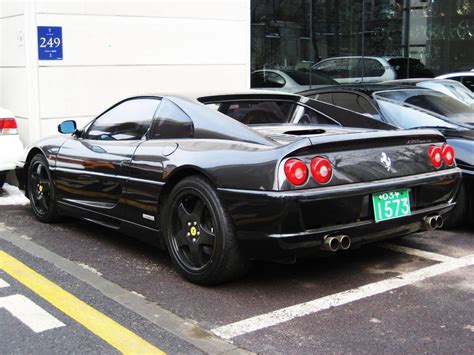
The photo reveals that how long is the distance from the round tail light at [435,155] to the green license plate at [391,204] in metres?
0.45

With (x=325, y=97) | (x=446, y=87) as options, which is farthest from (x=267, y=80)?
(x=325, y=97)

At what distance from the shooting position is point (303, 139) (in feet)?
12.6

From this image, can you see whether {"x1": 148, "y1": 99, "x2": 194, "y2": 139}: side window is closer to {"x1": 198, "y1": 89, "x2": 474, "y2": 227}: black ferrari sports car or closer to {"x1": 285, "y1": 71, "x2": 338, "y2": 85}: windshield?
{"x1": 198, "y1": 89, "x2": 474, "y2": 227}: black ferrari sports car

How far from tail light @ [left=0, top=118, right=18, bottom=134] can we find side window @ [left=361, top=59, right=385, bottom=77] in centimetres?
948

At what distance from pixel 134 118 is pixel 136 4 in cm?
465

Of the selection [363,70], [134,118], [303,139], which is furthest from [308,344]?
[363,70]

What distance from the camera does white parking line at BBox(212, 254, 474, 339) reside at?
11.5ft

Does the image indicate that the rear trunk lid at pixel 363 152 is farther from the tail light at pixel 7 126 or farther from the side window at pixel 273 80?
the side window at pixel 273 80

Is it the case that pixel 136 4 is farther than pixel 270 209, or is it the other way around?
pixel 136 4

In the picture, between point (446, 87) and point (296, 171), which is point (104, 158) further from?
point (446, 87)

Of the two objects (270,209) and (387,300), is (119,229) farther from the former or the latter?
(387,300)

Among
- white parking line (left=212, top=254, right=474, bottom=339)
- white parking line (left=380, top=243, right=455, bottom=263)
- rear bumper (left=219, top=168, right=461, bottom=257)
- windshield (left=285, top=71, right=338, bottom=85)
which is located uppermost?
windshield (left=285, top=71, right=338, bottom=85)

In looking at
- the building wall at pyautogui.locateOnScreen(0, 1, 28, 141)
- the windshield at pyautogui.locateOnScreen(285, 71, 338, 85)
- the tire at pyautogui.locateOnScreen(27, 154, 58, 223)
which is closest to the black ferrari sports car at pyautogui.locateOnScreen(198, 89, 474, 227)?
the tire at pyautogui.locateOnScreen(27, 154, 58, 223)

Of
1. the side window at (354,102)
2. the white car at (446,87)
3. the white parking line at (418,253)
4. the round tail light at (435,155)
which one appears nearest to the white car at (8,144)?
the side window at (354,102)
